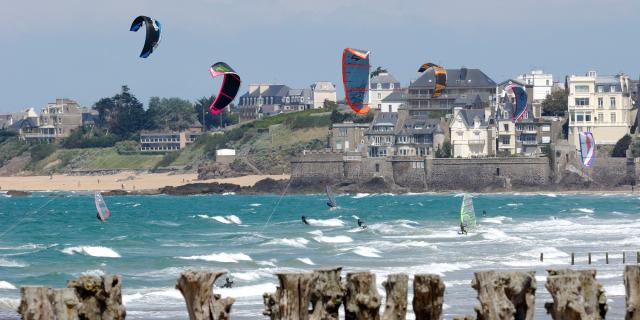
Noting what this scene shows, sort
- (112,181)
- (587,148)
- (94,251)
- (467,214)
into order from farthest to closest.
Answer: (112,181), (587,148), (467,214), (94,251)

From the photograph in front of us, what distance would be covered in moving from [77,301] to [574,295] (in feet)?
14.0

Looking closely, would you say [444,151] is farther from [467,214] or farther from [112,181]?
[467,214]

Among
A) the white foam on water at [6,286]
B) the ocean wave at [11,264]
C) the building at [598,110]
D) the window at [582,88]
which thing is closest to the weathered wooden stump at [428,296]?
the white foam on water at [6,286]

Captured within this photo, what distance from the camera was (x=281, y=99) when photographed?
13675 centimetres

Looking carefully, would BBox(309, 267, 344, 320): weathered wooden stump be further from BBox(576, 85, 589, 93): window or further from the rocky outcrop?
BBox(576, 85, 589, 93): window

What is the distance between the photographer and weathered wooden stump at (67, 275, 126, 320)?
41.2 feet

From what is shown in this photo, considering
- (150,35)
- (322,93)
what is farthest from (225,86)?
(322,93)

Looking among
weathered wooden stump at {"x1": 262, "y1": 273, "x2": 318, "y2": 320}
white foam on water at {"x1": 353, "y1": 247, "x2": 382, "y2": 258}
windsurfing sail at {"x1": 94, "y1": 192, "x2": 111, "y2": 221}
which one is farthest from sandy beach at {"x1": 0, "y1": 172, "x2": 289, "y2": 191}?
weathered wooden stump at {"x1": 262, "y1": 273, "x2": 318, "y2": 320}

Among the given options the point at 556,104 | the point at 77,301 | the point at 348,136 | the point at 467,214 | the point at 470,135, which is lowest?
the point at 467,214

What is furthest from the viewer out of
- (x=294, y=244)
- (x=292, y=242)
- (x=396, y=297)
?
(x=292, y=242)

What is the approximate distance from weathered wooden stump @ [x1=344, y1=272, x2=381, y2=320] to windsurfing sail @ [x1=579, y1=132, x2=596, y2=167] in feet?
240

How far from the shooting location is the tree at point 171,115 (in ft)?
433

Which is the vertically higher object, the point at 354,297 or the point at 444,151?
the point at 444,151

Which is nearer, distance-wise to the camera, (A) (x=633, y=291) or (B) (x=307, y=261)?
(A) (x=633, y=291)
